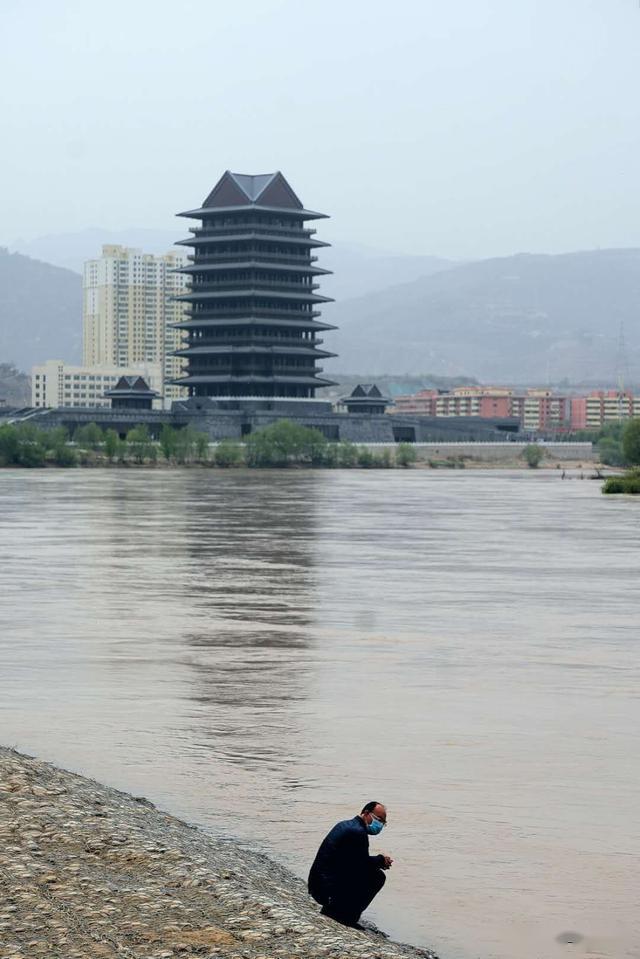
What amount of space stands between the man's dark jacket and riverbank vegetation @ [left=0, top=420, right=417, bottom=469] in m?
163

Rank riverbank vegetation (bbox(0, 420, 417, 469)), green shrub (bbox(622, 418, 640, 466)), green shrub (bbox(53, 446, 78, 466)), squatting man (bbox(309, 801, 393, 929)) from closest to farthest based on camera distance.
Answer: squatting man (bbox(309, 801, 393, 929))
green shrub (bbox(622, 418, 640, 466))
riverbank vegetation (bbox(0, 420, 417, 469))
green shrub (bbox(53, 446, 78, 466))

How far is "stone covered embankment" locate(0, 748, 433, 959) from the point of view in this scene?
1270cm

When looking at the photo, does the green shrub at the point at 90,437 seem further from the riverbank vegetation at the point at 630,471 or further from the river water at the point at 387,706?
the river water at the point at 387,706

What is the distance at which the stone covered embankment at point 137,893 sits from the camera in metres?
12.7

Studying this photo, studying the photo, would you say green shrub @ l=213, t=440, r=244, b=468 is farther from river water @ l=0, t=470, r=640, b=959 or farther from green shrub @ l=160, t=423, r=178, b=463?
river water @ l=0, t=470, r=640, b=959

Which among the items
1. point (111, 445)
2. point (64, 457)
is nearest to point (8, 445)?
point (64, 457)

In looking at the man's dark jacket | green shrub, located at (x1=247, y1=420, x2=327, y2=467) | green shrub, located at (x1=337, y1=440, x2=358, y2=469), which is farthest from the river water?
green shrub, located at (x1=337, y1=440, x2=358, y2=469)

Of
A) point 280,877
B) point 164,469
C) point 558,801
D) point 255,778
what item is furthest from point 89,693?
point 164,469

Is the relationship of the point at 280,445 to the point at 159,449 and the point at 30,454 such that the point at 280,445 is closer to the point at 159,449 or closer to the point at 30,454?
the point at 159,449

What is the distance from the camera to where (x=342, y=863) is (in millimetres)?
14438

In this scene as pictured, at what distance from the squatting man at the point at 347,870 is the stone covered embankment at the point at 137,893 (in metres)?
0.23

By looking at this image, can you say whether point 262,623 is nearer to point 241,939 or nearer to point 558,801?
point 558,801

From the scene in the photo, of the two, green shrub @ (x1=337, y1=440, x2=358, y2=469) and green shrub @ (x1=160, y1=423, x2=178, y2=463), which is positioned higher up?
green shrub @ (x1=160, y1=423, x2=178, y2=463)

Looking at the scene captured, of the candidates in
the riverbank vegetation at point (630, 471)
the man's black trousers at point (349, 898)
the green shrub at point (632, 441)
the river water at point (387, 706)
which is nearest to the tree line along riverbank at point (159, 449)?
the riverbank vegetation at point (630, 471)
